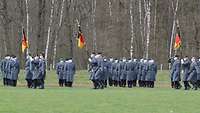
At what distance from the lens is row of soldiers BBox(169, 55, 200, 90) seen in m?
→ 36.7

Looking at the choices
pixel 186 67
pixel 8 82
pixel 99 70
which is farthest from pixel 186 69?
pixel 8 82

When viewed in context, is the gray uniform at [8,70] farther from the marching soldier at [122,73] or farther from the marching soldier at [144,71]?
the marching soldier at [144,71]

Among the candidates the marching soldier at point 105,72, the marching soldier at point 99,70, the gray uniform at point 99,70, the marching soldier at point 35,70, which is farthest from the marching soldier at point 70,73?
the gray uniform at point 99,70

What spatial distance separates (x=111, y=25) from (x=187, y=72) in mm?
30320

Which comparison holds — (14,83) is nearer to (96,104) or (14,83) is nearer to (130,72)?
(130,72)

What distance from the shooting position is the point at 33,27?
70.6 m

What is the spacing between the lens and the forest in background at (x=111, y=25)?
6519cm

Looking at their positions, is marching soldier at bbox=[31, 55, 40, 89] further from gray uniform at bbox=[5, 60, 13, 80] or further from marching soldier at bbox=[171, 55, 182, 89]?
marching soldier at bbox=[171, 55, 182, 89]

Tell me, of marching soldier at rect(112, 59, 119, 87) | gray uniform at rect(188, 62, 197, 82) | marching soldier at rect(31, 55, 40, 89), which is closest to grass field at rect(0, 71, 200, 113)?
marching soldier at rect(31, 55, 40, 89)

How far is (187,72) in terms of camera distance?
37.0 meters

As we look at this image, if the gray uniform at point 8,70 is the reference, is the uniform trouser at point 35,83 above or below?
below

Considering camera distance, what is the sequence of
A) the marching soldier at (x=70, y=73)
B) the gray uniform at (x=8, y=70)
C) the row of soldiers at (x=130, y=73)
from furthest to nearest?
the row of soldiers at (x=130, y=73) → the marching soldier at (x=70, y=73) → the gray uniform at (x=8, y=70)

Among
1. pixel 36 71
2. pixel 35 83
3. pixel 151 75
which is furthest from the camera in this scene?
pixel 151 75

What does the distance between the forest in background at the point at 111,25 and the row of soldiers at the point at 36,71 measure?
26.1m
